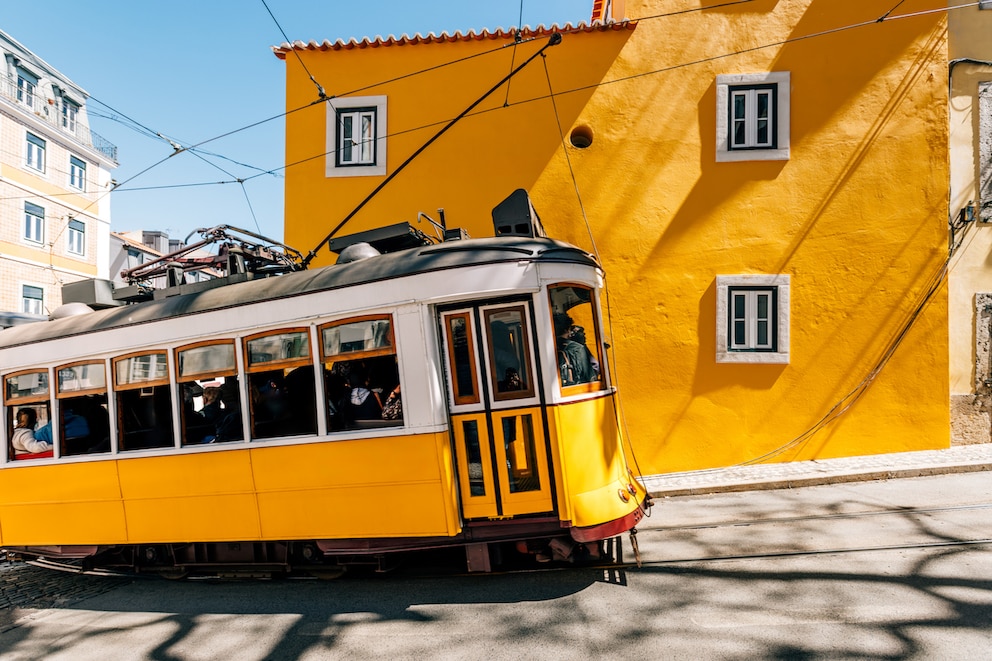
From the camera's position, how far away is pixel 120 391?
6.23 metres

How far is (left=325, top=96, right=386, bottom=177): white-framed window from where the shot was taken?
9844 millimetres

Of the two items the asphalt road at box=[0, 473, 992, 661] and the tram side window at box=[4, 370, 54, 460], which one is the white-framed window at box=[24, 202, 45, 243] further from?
the asphalt road at box=[0, 473, 992, 661]

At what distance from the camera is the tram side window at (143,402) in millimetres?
6047

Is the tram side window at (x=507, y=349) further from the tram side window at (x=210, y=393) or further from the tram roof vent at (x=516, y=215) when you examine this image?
the tram side window at (x=210, y=393)

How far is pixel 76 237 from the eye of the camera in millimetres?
29047

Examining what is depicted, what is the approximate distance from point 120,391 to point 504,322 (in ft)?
13.6

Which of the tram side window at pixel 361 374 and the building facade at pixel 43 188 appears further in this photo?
the building facade at pixel 43 188

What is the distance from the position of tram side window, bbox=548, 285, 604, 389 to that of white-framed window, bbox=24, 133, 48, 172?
30077 mm

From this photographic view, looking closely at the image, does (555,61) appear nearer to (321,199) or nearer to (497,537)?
(321,199)

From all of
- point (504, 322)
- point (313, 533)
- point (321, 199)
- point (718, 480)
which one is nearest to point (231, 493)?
point (313, 533)

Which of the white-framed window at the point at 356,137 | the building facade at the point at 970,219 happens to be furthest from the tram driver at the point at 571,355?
the building facade at the point at 970,219

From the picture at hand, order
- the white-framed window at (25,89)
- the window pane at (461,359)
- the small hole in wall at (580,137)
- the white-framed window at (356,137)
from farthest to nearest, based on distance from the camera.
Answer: the white-framed window at (25,89), the white-framed window at (356,137), the small hole in wall at (580,137), the window pane at (461,359)

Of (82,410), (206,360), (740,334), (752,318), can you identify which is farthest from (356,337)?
(752,318)

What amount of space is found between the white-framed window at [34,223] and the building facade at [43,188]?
0.14 feet
